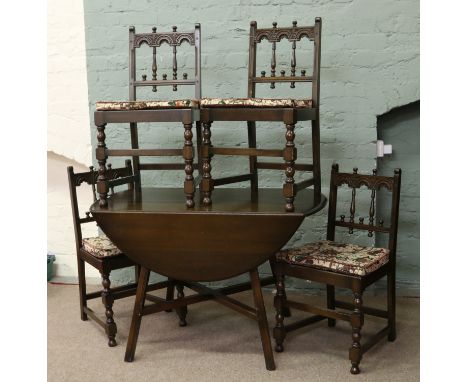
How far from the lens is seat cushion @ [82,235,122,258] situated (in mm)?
2785

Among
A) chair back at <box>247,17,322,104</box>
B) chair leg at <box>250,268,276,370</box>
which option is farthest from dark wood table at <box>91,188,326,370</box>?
chair back at <box>247,17,322,104</box>

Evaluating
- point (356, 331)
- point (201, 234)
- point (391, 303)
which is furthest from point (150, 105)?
point (391, 303)

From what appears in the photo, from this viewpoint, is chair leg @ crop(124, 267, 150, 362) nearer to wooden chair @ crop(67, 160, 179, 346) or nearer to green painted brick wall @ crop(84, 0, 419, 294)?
wooden chair @ crop(67, 160, 179, 346)

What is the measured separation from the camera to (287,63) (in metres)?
3.25

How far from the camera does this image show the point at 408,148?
10.9 ft

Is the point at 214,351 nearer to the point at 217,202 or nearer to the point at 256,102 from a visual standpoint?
the point at 217,202

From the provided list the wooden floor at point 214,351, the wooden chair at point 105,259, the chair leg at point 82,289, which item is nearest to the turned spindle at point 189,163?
the wooden chair at point 105,259

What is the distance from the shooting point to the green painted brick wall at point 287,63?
3.15m

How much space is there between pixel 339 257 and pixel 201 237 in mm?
618

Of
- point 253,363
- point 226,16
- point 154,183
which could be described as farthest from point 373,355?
point 226,16

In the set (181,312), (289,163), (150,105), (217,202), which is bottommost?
(181,312)

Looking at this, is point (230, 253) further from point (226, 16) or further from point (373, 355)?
point (226, 16)

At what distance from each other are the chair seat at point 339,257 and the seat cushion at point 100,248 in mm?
817

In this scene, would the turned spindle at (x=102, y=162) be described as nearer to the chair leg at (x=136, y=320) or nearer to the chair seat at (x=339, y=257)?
the chair leg at (x=136, y=320)
